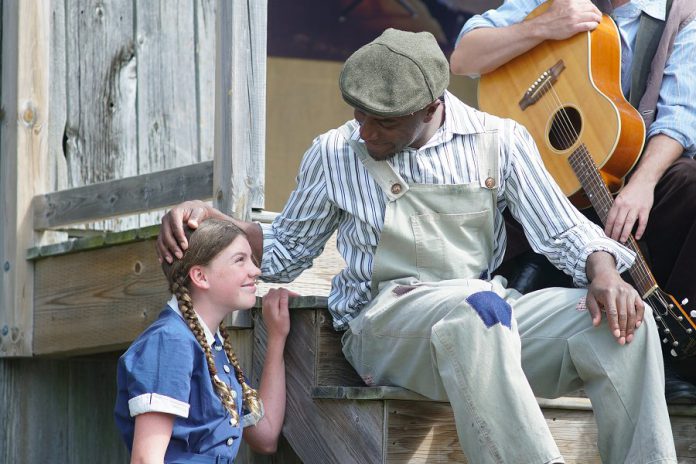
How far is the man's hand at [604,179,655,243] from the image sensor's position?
3562 millimetres

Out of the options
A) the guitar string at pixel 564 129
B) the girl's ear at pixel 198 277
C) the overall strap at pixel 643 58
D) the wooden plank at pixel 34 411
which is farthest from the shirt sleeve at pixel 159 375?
the wooden plank at pixel 34 411

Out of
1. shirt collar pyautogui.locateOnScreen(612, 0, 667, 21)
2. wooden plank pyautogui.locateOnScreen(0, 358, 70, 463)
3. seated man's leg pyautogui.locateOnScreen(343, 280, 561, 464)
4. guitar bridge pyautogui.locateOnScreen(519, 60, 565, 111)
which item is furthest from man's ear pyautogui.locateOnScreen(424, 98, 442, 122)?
wooden plank pyautogui.locateOnScreen(0, 358, 70, 463)

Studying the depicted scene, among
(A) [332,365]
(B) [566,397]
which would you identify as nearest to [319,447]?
(A) [332,365]

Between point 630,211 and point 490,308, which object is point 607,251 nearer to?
point 630,211

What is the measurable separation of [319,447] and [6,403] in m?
1.68

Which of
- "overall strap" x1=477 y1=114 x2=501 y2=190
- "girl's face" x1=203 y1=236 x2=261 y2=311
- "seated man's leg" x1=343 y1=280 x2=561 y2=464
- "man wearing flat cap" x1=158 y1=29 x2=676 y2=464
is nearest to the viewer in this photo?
"seated man's leg" x1=343 y1=280 x2=561 y2=464

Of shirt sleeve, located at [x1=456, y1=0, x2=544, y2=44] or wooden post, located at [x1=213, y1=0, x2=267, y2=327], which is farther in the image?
shirt sleeve, located at [x1=456, y1=0, x2=544, y2=44]

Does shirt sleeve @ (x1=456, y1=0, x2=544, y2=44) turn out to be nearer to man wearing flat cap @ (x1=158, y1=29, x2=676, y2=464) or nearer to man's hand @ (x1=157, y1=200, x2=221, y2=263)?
man wearing flat cap @ (x1=158, y1=29, x2=676, y2=464)

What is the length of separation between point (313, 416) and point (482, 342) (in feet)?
2.44

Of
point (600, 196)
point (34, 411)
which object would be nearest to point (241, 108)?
point (600, 196)

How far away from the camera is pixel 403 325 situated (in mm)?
3236

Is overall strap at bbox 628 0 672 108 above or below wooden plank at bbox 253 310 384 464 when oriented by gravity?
above

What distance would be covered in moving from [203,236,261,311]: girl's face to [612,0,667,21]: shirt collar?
148 centimetres

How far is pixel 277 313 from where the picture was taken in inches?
141
